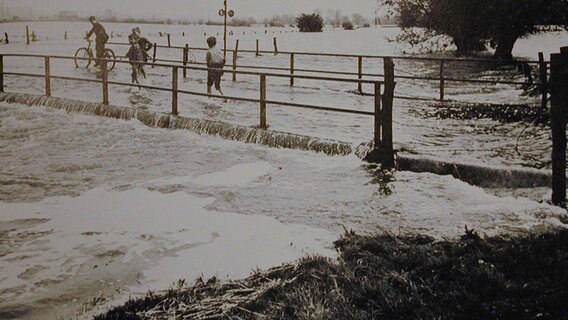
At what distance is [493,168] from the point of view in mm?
7527

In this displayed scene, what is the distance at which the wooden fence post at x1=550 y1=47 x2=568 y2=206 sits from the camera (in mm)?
6402

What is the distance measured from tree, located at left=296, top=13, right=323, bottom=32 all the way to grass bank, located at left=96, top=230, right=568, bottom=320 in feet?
137

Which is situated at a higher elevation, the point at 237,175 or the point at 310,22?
the point at 310,22

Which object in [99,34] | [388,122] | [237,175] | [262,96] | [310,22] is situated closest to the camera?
[237,175]

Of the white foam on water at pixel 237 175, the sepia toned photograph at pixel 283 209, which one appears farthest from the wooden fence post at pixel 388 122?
the white foam on water at pixel 237 175

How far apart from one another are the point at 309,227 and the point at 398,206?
4.08 ft

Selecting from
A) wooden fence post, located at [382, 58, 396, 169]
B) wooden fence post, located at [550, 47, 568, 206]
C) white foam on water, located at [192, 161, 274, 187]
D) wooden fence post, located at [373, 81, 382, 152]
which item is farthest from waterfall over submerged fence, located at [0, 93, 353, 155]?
wooden fence post, located at [550, 47, 568, 206]

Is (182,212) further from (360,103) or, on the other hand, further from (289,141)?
(360,103)

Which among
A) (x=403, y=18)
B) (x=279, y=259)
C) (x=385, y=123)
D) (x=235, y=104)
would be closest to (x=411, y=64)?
(x=403, y=18)

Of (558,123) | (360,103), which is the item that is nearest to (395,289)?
(558,123)

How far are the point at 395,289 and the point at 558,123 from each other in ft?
11.9

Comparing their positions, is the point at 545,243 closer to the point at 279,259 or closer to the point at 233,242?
the point at 279,259

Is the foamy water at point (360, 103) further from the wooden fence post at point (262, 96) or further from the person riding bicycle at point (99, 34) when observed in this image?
the person riding bicycle at point (99, 34)

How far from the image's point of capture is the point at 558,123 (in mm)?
6512
